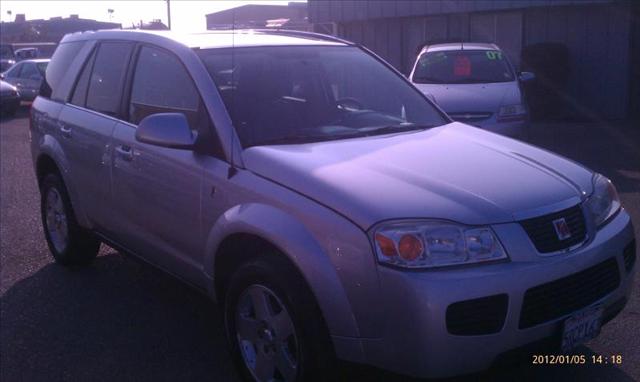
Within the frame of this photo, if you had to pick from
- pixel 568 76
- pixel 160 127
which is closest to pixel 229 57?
pixel 160 127

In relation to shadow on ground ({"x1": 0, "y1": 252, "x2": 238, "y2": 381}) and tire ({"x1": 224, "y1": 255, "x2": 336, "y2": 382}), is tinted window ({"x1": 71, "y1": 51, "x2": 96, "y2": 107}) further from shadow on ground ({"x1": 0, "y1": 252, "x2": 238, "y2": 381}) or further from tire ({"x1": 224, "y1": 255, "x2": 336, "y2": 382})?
tire ({"x1": 224, "y1": 255, "x2": 336, "y2": 382})

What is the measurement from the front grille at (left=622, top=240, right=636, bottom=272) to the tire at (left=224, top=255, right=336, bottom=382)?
1541 millimetres

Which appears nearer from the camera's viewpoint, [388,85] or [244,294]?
[244,294]

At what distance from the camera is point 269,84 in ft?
15.5

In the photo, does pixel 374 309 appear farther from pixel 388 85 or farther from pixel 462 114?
pixel 462 114

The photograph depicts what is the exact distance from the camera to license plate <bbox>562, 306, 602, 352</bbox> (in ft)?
11.7

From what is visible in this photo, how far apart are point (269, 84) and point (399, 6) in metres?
16.1

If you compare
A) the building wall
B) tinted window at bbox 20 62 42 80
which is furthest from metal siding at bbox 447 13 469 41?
tinted window at bbox 20 62 42 80

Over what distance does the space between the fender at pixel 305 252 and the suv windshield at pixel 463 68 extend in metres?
8.10

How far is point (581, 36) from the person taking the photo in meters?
17.2

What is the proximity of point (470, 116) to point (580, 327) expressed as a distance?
7.09 metres

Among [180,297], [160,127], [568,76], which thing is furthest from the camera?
[568,76]

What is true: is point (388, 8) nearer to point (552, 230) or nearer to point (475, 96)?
point (475, 96)

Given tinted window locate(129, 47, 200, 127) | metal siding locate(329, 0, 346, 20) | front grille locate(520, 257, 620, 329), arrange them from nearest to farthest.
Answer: front grille locate(520, 257, 620, 329) < tinted window locate(129, 47, 200, 127) < metal siding locate(329, 0, 346, 20)
